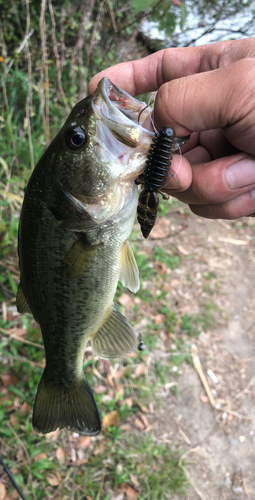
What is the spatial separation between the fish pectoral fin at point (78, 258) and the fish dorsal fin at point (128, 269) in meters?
0.18

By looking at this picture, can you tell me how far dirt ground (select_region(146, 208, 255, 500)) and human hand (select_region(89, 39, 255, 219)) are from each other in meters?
2.67

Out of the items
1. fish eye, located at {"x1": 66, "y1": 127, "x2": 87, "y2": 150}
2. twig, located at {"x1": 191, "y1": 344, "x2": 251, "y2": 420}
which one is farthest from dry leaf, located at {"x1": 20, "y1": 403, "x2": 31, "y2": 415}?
fish eye, located at {"x1": 66, "y1": 127, "x2": 87, "y2": 150}

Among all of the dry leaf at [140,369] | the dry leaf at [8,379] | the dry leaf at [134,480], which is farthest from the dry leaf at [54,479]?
the dry leaf at [140,369]

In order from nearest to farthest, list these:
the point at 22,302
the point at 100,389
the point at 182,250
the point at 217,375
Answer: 1. the point at 22,302
2. the point at 100,389
3. the point at 217,375
4. the point at 182,250

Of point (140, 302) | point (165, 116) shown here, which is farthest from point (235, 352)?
point (165, 116)

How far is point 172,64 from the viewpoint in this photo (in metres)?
1.81

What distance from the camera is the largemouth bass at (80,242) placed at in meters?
1.28

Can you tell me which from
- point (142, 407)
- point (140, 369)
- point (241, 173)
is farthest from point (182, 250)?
point (241, 173)

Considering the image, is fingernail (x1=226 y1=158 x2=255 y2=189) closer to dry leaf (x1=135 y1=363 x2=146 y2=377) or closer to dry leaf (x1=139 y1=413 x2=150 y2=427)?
dry leaf (x1=135 y1=363 x2=146 y2=377)

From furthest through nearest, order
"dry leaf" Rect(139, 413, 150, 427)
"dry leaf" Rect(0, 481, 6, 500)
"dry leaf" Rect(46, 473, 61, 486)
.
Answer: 1. "dry leaf" Rect(139, 413, 150, 427)
2. "dry leaf" Rect(46, 473, 61, 486)
3. "dry leaf" Rect(0, 481, 6, 500)

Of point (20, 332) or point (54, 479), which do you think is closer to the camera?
point (54, 479)

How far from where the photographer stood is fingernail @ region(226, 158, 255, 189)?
137cm

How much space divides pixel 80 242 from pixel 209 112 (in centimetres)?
77

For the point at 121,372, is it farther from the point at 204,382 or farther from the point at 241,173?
the point at 241,173
